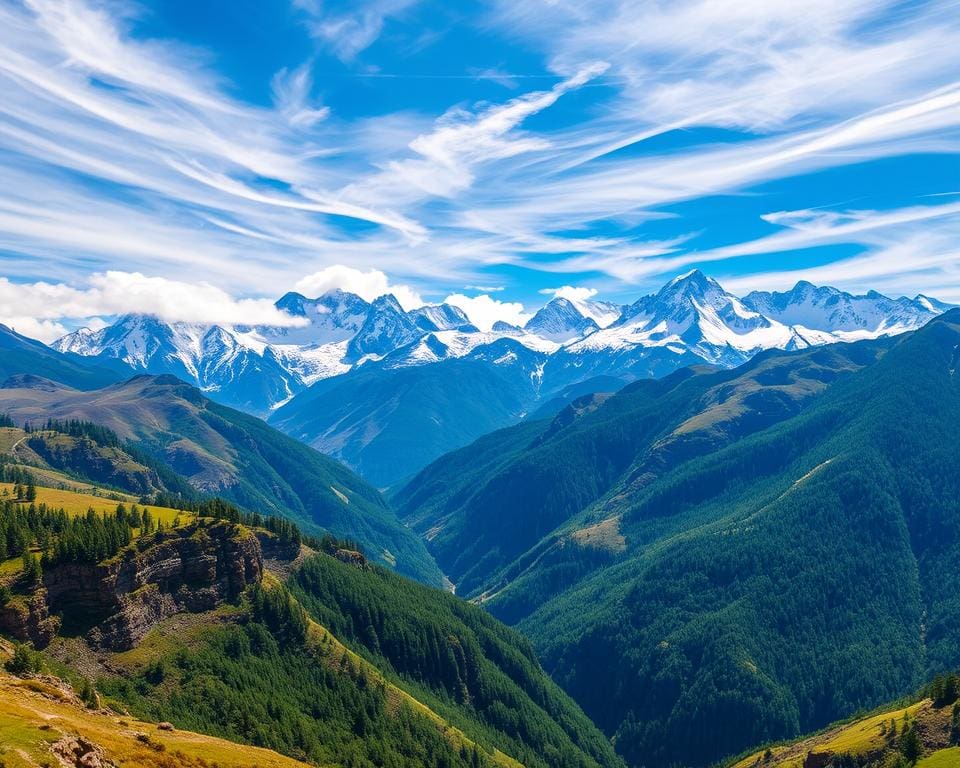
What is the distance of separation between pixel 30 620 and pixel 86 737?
2780 inches

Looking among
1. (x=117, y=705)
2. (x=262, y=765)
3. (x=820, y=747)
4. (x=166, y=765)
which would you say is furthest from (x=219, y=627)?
(x=820, y=747)

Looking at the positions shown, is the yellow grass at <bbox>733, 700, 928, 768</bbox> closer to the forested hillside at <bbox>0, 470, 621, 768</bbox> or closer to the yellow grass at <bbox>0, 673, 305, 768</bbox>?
the forested hillside at <bbox>0, 470, 621, 768</bbox>

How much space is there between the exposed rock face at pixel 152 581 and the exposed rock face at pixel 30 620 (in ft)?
12.7

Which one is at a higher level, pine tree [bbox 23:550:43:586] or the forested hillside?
pine tree [bbox 23:550:43:586]

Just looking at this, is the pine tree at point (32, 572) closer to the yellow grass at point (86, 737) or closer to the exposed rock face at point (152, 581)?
the exposed rock face at point (152, 581)

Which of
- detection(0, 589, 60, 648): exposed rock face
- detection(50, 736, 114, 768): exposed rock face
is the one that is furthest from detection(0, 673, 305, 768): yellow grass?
detection(0, 589, 60, 648): exposed rock face

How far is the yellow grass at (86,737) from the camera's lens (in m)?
71.2

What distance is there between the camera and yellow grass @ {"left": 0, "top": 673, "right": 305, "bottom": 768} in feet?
234

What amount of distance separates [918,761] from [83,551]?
176 metres

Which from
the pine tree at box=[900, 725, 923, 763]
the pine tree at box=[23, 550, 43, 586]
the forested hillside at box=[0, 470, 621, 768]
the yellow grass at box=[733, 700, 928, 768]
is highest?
the pine tree at box=[23, 550, 43, 586]

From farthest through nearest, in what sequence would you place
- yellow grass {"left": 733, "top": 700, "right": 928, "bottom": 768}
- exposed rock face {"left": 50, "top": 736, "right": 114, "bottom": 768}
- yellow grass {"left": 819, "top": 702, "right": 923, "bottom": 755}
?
1. yellow grass {"left": 819, "top": 702, "right": 923, "bottom": 755}
2. yellow grass {"left": 733, "top": 700, "right": 928, "bottom": 768}
3. exposed rock face {"left": 50, "top": 736, "right": 114, "bottom": 768}

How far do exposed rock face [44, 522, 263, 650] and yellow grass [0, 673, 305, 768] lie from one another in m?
48.7

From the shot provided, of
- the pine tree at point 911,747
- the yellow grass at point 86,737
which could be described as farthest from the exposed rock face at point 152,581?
the pine tree at point 911,747

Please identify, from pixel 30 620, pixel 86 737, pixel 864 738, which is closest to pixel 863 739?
pixel 864 738
